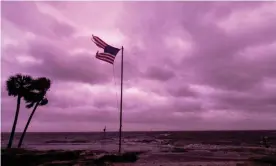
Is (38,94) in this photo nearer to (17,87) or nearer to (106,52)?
(17,87)

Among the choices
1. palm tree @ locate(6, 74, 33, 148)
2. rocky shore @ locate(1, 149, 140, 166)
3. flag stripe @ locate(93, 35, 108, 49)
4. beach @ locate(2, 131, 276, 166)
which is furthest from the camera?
palm tree @ locate(6, 74, 33, 148)

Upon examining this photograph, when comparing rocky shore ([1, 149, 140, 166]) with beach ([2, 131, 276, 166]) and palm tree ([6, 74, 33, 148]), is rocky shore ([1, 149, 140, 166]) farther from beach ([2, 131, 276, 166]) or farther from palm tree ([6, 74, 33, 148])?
palm tree ([6, 74, 33, 148])

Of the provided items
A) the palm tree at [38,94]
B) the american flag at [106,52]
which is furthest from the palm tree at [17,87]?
the american flag at [106,52]

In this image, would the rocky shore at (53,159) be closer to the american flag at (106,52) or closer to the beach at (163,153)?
the beach at (163,153)

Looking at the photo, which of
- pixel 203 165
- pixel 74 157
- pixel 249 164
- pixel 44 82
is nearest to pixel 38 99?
pixel 44 82

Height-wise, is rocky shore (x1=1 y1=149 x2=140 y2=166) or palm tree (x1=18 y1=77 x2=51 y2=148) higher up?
palm tree (x1=18 y1=77 x2=51 y2=148)

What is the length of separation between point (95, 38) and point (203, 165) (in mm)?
17682

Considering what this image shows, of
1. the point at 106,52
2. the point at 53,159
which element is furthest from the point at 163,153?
the point at 106,52

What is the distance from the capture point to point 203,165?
1307 inches

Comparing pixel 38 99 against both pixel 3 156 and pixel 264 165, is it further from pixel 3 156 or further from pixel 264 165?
pixel 264 165

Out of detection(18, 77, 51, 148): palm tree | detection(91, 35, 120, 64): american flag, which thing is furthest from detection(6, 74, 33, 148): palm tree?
detection(91, 35, 120, 64): american flag

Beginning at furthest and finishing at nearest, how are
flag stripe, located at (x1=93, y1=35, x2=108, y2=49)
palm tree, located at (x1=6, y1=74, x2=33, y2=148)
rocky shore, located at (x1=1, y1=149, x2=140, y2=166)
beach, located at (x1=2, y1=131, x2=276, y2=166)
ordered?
palm tree, located at (x1=6, y1=74, x2=33, y2=148) < beach, located at (x1=2, y1=131, x2=276, y2=166) < rocky shore, located at (x1=1, y1=149, x2=140, y2=166) < flag stripe, located at (x1=93, y1=35, x2=108, y2=49)

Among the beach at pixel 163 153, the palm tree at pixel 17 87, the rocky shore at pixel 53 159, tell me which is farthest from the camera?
the palm tree at pixel 17 87

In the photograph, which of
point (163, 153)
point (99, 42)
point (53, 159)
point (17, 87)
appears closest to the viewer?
point (99, 42)
